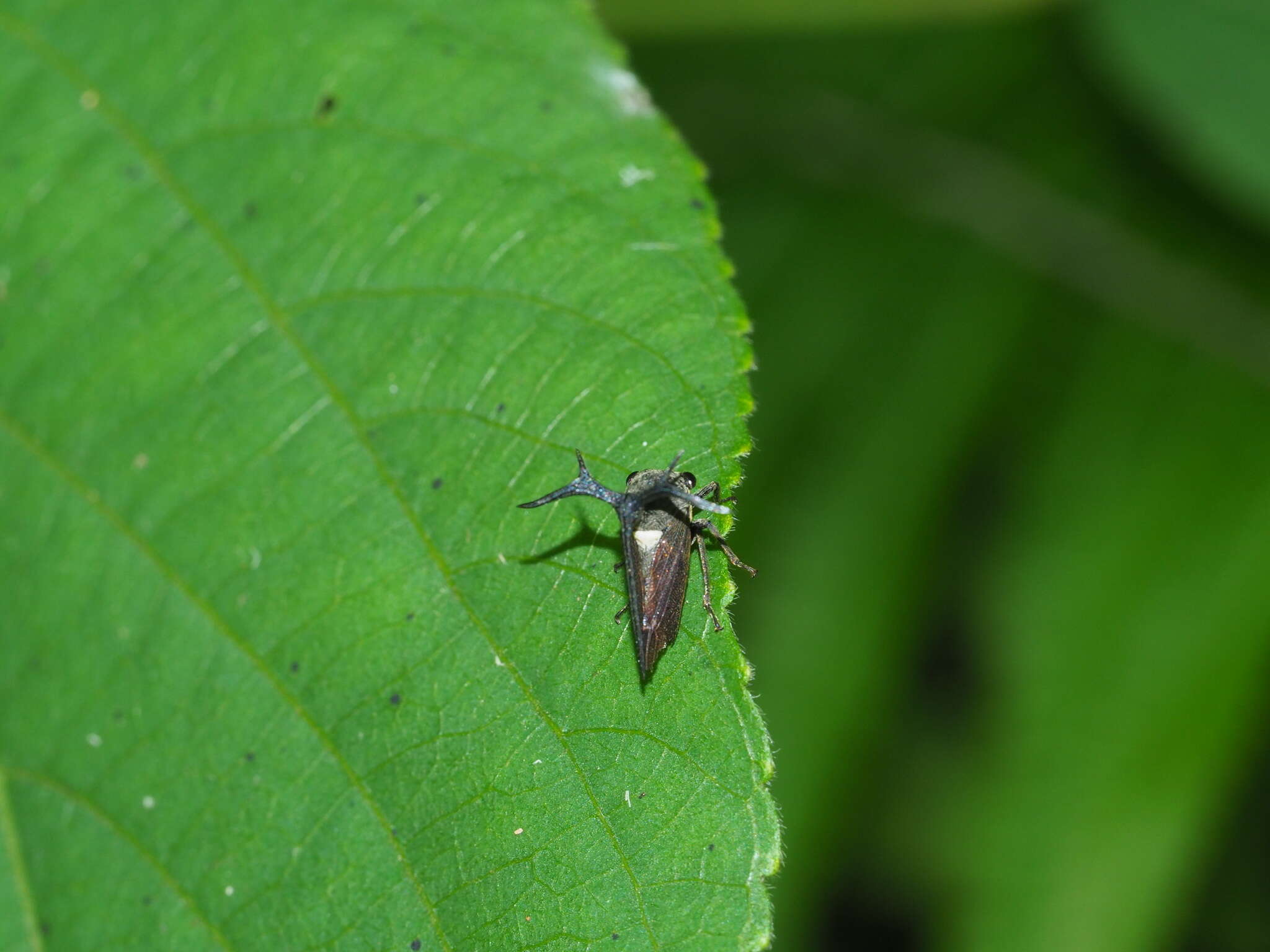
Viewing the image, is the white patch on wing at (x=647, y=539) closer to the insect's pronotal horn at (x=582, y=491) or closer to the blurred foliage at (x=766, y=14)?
the insect's pronotal horn at (x=582, y=491)

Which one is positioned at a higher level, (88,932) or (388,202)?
(388,202)

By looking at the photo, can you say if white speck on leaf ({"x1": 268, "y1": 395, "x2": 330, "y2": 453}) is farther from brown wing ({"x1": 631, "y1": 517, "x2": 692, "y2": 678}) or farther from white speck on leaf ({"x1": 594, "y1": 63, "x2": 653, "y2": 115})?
white speck on leaf ({"x1": 594, "y1": 63, "x2": 653, "y2": 115})

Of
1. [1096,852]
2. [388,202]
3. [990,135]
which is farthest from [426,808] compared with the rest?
[990,135]

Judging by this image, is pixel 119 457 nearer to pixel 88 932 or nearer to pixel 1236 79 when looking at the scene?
pixel 88 932

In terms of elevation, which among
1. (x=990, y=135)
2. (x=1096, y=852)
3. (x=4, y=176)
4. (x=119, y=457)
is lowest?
(x=1096, y=852)

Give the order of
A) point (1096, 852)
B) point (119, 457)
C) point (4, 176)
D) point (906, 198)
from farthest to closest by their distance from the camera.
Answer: point (906, 198) → point (1096, 852) → point (4, 176) → point (119, 457)

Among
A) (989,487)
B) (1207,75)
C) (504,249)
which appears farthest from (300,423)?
(1207,75)
